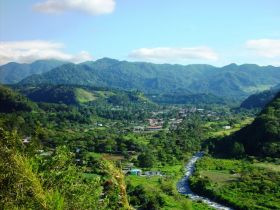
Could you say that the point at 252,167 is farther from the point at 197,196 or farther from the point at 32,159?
the point at 32,159

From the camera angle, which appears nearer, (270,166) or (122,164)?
(270,166)

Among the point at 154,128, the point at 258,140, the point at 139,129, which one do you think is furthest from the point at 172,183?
the point at 154,128

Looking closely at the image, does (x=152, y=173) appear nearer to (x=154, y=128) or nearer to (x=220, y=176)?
(x=220, y=176)

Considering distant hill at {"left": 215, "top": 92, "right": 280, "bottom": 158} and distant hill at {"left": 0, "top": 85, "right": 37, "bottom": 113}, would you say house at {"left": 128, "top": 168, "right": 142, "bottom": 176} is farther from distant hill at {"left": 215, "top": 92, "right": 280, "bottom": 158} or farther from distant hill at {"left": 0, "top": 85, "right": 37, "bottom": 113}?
distant hill at {"left": 0, "top": 85, "right": 37, "bottom": 113}

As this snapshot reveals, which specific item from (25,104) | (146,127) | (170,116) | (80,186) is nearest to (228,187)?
(80,186)

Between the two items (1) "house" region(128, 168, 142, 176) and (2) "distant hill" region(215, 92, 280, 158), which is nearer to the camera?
(1) "house" region(128, 168, 142, 176)

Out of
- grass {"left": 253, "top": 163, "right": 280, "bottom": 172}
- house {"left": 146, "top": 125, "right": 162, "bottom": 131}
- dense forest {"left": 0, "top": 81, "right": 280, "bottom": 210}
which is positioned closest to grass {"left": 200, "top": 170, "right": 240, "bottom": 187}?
dense forest {"left": 0, "top": 81, "right": 280, "bottom": 210}

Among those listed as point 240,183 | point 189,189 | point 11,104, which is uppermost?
point 11,104

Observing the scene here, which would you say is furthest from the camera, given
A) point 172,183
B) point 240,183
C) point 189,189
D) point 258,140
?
point 258,140

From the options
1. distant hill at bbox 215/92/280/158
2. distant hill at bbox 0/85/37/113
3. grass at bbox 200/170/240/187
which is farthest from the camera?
distant hill at bbox 0/85/37/113
